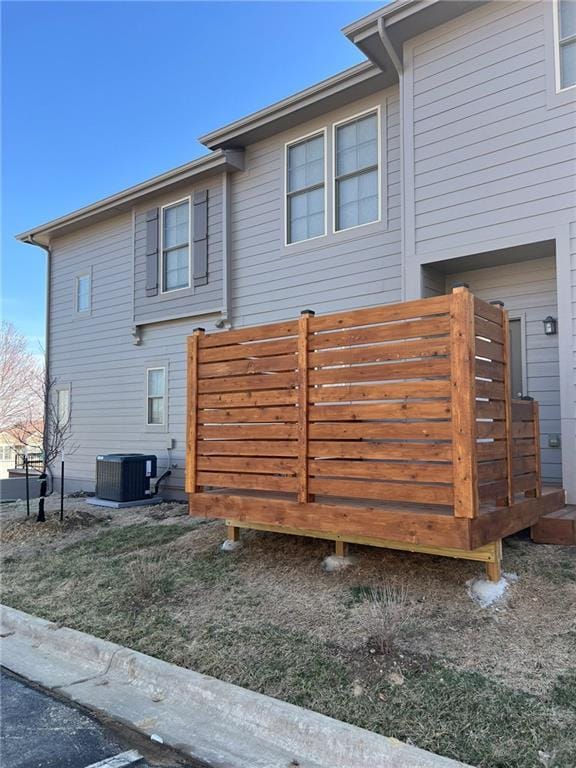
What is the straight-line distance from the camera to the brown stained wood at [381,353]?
12.6 ft

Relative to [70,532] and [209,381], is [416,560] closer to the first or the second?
[209,381]

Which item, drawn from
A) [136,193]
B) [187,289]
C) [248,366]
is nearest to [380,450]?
[248,366]

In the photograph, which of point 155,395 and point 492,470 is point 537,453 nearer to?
point 492,470

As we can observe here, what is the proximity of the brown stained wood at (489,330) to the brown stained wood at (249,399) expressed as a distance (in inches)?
60.1

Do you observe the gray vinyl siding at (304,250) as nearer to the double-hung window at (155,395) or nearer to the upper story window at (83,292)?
the double-hung window at (155,395)

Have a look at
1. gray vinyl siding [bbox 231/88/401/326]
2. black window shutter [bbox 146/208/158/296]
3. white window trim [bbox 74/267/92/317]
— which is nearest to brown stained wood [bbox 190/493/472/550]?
gray vinyl siding [bbox 231/88/401/326]

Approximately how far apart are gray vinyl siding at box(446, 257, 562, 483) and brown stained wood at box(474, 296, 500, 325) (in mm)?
2087

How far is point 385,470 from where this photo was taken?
400 centimetres

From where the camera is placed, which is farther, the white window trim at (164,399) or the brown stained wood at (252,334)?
the white window trim at (164,399)

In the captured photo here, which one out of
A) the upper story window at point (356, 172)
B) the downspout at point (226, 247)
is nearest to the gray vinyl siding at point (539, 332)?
the upper story window at point (356, 172)

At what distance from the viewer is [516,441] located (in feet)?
15.2

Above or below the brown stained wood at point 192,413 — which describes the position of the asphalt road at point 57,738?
below

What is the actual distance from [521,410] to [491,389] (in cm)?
98

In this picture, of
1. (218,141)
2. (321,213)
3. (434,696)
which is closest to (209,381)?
(434,696)
